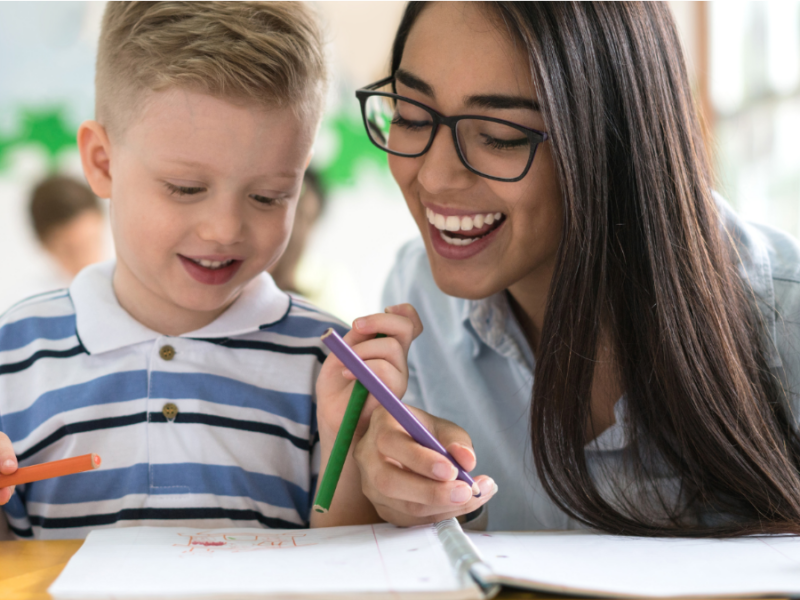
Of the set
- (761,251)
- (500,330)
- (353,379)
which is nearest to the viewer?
(353,379)

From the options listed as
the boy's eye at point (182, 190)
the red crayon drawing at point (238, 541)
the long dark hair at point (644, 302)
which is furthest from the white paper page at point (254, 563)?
the boy's eye at point (182, 190)

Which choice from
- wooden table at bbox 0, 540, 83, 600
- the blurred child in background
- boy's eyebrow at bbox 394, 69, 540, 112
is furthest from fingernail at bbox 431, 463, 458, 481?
the blurred child in background

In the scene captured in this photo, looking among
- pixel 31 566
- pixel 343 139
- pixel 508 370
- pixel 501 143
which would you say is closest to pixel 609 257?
pixel 501 143

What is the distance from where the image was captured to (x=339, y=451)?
2.22 ft

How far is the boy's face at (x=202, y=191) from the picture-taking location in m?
0.84

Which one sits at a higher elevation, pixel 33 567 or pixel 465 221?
pixel 465 221

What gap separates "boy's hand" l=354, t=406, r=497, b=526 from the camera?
0.66 meters

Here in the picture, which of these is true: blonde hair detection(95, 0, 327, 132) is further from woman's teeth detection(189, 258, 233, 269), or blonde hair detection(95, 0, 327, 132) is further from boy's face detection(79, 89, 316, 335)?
woman's teeth detection(189, 258, 233, 269)

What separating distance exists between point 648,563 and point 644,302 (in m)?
0.37

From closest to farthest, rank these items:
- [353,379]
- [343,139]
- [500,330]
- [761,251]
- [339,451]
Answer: [339,451] < [353,379] < [761,251] < [500,330] < [343,139]

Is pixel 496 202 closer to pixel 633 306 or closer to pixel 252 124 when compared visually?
pixel 633 306

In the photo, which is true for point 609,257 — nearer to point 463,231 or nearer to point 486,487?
point 463,231

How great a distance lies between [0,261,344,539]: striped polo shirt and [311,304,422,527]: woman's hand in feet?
0.40

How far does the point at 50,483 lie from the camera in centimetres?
90
